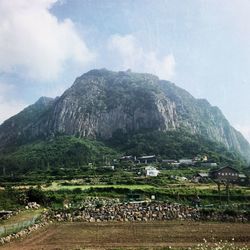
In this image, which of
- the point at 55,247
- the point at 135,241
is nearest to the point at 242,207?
the point at 135,241

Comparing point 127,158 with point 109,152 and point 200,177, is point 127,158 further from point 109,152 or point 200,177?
point 200,177

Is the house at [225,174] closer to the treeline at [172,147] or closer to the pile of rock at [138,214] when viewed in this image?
the treeline at [172,147]

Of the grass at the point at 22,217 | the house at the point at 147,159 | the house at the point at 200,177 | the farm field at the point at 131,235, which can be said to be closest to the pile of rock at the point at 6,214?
the grass at the point at 22,217

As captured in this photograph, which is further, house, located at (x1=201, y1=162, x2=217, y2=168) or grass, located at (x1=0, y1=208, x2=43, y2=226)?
house, located at (x1=201, y1=162, x2=217, y2=168)

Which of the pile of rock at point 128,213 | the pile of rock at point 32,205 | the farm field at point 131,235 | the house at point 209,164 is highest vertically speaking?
the house at point 209,164

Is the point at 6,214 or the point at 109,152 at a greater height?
the point at 109,152

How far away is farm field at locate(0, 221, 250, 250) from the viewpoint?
3148 centimetres

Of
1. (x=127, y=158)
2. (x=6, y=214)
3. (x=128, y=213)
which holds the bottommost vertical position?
(x=128, y=213)

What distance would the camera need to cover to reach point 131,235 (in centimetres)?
3500

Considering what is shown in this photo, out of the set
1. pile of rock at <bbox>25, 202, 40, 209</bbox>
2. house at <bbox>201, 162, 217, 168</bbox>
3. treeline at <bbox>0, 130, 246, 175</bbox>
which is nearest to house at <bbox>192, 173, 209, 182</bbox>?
house at <bbox>201, 162, 217, 168</bbox>

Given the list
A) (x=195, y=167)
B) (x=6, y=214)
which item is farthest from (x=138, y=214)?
(x=195, y=167)

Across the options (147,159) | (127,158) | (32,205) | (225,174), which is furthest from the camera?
(127,158)

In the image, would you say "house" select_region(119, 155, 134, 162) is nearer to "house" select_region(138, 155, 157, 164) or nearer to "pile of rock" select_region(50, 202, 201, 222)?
"house" select_region(138, 155, 157, 164)

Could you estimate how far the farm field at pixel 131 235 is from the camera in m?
31.5
